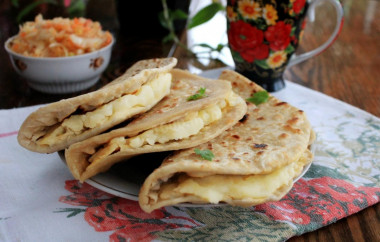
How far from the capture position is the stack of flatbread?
1.05m

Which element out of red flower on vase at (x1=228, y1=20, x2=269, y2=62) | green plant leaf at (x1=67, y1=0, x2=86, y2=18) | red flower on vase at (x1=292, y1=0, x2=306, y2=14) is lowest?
green plant leaf at (x1=67, y1=0, x2=86, y2=18)

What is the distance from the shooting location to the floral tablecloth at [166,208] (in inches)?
44.6

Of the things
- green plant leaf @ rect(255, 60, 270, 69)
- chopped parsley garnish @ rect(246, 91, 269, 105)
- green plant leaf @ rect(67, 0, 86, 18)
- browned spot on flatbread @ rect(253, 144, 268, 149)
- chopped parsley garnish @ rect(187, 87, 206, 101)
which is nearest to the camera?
browned spot on flatbread @ rect(253, 144, 268, 149)

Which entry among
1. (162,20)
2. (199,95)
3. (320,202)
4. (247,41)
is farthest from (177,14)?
(320,202)

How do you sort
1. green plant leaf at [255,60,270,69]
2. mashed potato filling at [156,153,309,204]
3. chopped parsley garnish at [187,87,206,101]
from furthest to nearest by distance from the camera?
1. green plant leaf at [255,60,270,69]
2. chopped parsley garnish at [187,87,206,101]
3. mashed potato filling at [156,153,309,204]

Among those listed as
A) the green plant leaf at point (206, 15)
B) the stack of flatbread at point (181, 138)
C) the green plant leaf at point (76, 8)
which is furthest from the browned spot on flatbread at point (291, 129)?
the green plant leaf at point (76, 8)

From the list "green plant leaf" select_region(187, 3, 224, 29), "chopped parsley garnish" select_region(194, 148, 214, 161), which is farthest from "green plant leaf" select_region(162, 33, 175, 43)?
"chopped parsley garnish" select_region(194, 148, 214, 161)

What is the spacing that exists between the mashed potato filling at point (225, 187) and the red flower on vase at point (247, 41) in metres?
0.98

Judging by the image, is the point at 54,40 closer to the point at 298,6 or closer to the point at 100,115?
the point at 100,115

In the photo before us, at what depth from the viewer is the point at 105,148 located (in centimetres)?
113

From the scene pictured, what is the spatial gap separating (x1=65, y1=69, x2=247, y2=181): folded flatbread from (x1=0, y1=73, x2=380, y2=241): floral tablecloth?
123mm

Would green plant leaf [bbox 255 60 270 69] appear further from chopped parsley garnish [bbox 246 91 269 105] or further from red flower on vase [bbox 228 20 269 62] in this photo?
chopped parsley garnish [bbox 246 91 269 105]

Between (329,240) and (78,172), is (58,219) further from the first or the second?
(329,240)

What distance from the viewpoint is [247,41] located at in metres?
2.00
